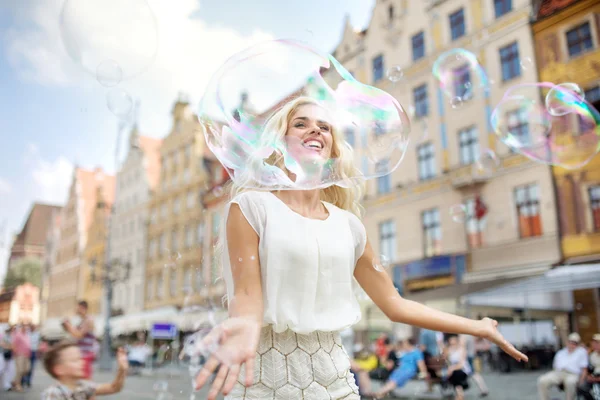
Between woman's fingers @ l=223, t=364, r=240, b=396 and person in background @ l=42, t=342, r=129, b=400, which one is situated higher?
woman's fingers @ l=223, t=364, r=240, b=396

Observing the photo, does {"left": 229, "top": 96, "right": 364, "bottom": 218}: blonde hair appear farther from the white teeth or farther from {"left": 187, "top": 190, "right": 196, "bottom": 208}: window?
{"left": 187, "top": 190, "right": 196, "bottom": 208}: window

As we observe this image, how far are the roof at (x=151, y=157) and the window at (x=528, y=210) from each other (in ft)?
73.3

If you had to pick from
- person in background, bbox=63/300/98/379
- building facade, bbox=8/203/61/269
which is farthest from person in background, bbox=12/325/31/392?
building facade, bbox=8/203/61/269

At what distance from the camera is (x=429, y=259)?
605 inches

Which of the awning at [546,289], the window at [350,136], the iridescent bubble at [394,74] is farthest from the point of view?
the awning at [546,289]

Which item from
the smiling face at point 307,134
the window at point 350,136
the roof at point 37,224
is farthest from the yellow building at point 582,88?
the roof at point 37,224

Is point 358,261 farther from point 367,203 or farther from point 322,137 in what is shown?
point 367,203

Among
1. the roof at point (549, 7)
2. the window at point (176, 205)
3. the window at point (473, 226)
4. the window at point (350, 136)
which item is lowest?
the window at point (350, 136)

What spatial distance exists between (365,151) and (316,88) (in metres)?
0.92

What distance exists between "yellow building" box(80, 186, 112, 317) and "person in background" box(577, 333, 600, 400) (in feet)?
97.4

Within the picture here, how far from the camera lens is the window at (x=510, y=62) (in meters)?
14.0

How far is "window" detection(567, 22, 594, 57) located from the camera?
1270 centimetres

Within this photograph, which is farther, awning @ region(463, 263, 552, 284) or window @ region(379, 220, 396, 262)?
window @ region(379, 220, 396, 262)

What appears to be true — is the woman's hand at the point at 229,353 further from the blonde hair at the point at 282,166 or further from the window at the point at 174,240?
the window at the point at 174,240
